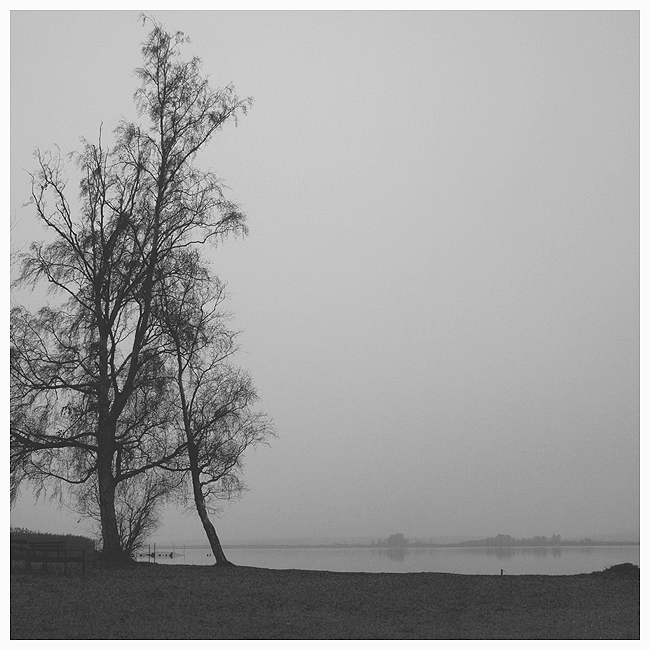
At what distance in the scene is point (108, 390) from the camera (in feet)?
94.2

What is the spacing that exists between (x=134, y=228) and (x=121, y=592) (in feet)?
44.6

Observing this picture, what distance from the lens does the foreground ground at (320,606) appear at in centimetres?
1734

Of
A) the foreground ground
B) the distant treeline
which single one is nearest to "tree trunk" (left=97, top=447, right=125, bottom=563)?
the foreground ground

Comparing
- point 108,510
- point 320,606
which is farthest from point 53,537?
point 320,606

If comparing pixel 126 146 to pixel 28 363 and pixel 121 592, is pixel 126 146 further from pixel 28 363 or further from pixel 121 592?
pixel 121 592

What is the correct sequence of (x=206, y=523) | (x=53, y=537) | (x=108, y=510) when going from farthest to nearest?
(x=53, y=537) < (x=206, y=523) < (x=108, y=510)

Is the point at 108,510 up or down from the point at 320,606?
up

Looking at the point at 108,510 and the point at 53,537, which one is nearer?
the point at 108,510

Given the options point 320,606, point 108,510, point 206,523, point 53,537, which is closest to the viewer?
→ point 320,606

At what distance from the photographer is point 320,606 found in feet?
66.2

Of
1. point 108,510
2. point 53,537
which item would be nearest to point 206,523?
point 108,510

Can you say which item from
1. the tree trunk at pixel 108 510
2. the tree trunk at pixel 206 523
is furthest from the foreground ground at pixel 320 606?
the tree trunk at pixel 206 523

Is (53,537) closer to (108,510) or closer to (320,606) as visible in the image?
(108,510)
